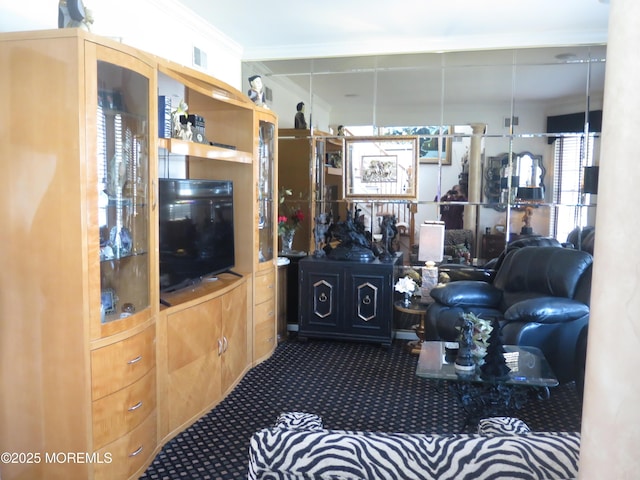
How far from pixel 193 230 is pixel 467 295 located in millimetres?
2291

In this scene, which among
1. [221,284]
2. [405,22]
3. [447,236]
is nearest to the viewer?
[221,284]

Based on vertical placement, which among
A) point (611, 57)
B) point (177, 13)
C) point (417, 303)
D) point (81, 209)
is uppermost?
point (177, 13)

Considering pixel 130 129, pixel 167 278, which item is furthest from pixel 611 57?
pixel 167 278

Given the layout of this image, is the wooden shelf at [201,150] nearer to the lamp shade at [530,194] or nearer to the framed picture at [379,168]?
the framed picture at [379,168]

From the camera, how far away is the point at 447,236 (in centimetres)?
507

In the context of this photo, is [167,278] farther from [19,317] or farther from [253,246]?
[253,246]

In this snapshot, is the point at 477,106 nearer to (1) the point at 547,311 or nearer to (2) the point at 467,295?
(2) the point at 467,295

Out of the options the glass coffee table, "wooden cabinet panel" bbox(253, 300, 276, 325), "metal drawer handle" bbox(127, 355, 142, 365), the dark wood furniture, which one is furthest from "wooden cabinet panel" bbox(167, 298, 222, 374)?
the dark wood furniture

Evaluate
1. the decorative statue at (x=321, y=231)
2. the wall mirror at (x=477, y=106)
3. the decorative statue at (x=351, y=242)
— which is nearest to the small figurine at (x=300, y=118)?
the wall mirror at (x=477, y=106)

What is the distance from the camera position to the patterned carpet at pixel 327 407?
2910mm

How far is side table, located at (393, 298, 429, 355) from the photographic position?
4578mm

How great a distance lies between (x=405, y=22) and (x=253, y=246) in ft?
7.26

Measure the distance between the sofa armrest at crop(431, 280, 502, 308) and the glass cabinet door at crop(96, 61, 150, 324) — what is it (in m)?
2.49

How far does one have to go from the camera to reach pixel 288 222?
17.9 ft
